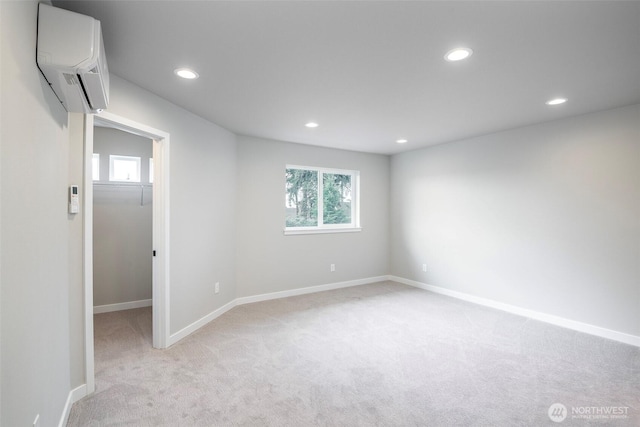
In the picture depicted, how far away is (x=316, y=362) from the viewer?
2.77 metres

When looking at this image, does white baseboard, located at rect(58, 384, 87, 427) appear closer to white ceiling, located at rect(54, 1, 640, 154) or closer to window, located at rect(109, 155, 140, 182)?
white ceiling, located at rect(54, 1, 640, 154)

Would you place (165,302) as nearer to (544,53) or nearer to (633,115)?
(544,53)

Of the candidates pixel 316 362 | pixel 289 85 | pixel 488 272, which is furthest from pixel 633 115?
pixel 316 362

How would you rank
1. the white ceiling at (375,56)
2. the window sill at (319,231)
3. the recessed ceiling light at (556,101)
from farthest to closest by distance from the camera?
1. the window sill at (319,231)
2. the recessed ceiling light at (556,101)
3. the white ceiling at (375,56)

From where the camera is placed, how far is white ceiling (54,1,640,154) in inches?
66.4

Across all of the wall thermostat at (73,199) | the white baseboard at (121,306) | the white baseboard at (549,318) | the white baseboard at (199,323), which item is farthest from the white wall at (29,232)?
the white baseboard at (549,318)

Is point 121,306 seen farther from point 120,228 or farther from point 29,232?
point 29,232

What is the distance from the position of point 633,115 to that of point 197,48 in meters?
4.12

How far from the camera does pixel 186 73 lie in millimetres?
2426

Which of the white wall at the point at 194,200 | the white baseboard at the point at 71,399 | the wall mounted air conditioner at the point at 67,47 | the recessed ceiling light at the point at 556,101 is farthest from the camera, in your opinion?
the recessed ceiling light at the point at 556,101

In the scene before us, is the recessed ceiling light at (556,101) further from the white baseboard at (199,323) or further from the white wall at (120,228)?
the white wall at (120,228)

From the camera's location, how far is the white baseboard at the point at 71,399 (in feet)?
6.29

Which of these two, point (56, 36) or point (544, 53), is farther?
point (544, 53)

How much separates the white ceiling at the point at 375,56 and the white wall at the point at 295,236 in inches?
46.3
